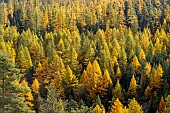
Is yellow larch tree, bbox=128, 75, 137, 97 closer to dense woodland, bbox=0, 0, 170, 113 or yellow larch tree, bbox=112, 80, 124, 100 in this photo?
dense woodland, bbox=0, 0, 170, 113

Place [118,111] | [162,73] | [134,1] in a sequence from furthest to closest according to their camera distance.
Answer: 1. [134,1]
2. [162,73]
3. [118,111]

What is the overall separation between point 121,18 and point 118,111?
280ft

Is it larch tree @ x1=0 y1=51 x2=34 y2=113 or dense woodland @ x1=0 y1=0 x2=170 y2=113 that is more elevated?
larch tree @ x1=0 y1=51 x2=34 y2=113

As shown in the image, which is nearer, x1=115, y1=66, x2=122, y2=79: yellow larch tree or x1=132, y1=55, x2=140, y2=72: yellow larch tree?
x1=115, y1=66, x2=122, y2=79: yellow larch tree

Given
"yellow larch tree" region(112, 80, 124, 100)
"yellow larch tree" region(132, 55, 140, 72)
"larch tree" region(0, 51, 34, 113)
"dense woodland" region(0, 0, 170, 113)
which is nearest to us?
"larch tree" region(0, 51, 34, 113)

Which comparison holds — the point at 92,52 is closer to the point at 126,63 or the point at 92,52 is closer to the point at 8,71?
the point at 126,63

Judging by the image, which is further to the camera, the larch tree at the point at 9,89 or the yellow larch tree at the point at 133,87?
the yellow larch tree at the point at 133,87

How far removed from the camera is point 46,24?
136625 millimetres

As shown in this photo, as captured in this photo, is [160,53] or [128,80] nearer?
[128,80]

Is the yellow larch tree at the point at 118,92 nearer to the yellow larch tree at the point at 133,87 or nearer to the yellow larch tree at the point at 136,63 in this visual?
the yellow larch tree at the point at 133,87

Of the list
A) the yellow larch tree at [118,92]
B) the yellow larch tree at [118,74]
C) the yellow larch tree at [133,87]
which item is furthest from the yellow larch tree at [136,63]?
the yellow larch tree at [118,92]

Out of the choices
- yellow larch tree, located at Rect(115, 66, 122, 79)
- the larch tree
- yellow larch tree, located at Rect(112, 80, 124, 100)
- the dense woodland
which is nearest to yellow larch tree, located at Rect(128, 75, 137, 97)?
the dense woodland

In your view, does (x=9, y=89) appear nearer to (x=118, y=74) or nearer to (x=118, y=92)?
(x=118, y=92)

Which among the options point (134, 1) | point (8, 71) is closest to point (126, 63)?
point (8, 71)
